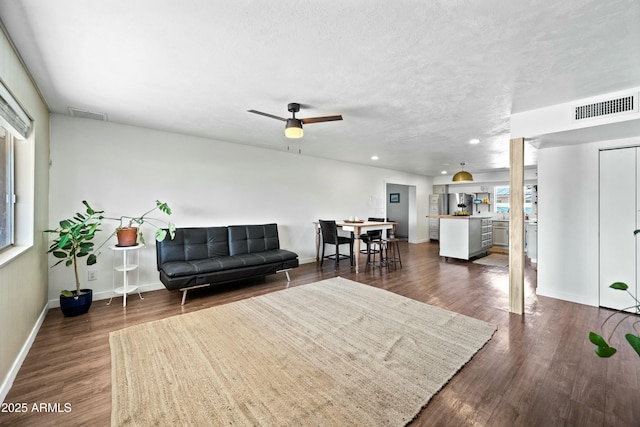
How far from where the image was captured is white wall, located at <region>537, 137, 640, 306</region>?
3326 mm

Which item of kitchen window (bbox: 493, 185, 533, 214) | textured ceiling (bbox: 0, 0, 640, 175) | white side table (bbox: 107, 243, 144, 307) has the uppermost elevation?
textured ceiling (bbox: 0, 0, 640, 175)

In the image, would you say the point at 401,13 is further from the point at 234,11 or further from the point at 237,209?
the point at 237,209

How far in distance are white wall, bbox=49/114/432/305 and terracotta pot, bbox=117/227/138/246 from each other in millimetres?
430

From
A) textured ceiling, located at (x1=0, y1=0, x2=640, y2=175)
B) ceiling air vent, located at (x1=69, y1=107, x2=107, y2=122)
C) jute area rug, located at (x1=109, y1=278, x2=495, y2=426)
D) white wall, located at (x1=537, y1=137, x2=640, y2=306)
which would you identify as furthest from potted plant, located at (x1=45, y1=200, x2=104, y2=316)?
white wall, located at (x1=537, y1=137, x2=640, y2=306)

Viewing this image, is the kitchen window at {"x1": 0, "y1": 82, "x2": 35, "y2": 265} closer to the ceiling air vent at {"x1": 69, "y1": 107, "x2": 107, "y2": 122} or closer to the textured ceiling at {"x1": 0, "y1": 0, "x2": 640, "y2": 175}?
the textured ceiling at {"x1": 0, "y1": 0, "x2": 640, "y2": 175}

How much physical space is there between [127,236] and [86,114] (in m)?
1.55

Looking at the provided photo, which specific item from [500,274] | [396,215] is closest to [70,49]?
[500,274]

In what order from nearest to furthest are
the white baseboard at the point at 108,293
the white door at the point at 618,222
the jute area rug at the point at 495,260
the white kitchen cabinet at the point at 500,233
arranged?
the white door at the point at 618,222, the white baseboard at the point at 108,293, the jute area rug at the point at 495,260, the white kitchen cabinet at the point at 500,233

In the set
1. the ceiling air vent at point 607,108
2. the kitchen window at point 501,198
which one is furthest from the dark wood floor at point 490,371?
the kitchen window at point 501,198

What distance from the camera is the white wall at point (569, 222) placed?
3326 mm

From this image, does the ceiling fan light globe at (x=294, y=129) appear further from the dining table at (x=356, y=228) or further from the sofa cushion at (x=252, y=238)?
the dining table at (x=356, y=228)

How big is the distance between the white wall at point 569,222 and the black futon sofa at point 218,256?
3572mm

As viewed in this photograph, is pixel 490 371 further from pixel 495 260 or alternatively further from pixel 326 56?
pixel 495 260

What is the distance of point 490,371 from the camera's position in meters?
2.00
